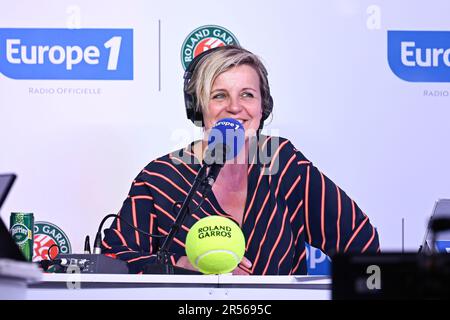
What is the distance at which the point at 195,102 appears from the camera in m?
4.05

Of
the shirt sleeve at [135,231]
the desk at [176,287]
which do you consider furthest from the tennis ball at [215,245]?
the shirt sleeve at [135,231]

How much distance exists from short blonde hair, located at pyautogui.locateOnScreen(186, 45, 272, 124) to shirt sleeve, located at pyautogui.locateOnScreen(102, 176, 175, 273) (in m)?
0.49

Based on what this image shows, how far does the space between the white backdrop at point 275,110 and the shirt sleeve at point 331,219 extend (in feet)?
0.16

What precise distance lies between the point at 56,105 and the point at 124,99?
33cm

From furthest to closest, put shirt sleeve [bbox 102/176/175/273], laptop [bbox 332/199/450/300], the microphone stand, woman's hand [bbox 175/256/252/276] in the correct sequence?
shirt sleeve [bbox 102/176/175/273] → woman's hand [bbox 175/256/252/276] → the microphone stand → laptop [bbox 332/199/450/300]

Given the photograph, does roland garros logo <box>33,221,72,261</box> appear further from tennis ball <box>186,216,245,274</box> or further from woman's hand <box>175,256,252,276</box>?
tennis ball <box>186,216,245,274</box>

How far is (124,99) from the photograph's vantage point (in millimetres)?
4078

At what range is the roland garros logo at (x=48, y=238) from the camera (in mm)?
3982

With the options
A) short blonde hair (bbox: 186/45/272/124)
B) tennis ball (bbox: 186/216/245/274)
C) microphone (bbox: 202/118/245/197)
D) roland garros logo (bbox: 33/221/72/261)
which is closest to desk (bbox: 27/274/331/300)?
tennis ball (bbox: 186/216/245/274)

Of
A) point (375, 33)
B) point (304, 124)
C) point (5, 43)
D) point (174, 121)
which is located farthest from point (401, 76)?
point (5, 43)

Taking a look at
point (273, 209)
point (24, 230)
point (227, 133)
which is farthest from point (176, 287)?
point (273, 209)

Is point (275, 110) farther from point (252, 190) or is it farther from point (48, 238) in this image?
point (48, 238)

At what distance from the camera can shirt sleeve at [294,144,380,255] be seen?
397cm
